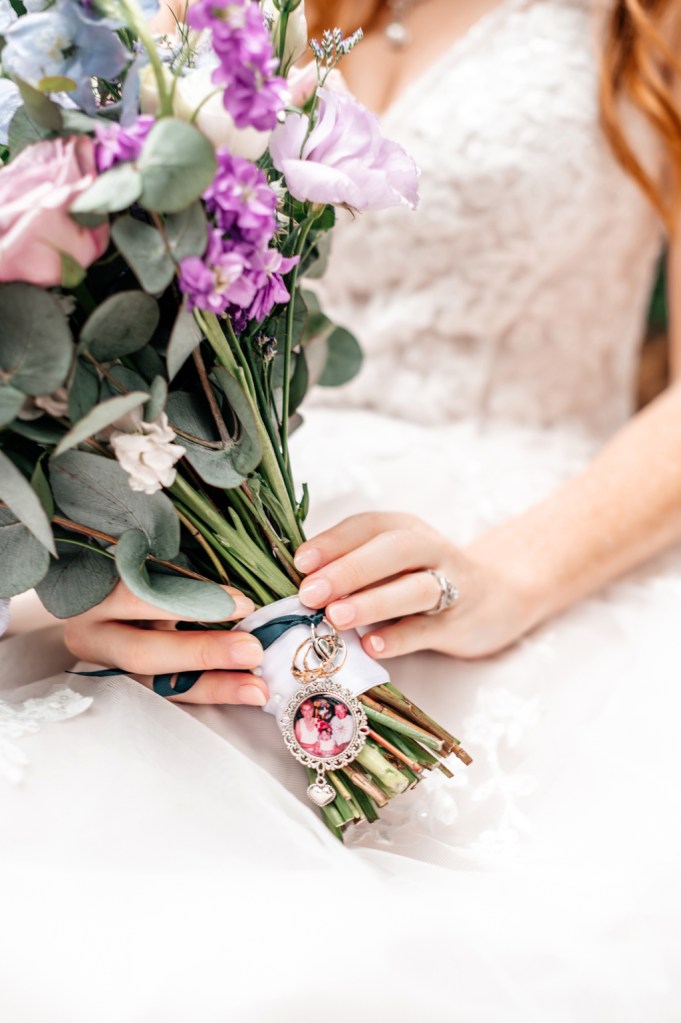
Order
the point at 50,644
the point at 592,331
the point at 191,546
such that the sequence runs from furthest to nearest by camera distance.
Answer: the point at 592,331, the point at 50,644, the point at 191,546

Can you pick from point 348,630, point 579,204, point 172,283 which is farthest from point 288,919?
point 579,204

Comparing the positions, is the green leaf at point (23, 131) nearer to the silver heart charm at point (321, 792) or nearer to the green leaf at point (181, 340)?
the green leaf at point (181, 340)

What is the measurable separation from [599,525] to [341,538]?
0.39m

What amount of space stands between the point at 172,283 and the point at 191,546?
189 millimetres

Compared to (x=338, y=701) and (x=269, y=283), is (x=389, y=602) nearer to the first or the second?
(x=338, y=701)

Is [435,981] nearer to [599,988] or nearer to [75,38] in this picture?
[599,988]

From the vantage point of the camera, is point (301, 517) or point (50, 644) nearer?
point (301, 517)

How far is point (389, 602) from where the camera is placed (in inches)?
26.2

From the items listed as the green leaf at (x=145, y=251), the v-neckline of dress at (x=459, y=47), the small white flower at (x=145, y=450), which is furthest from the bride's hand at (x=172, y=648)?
the v-neckline of dress at (x=459, y=47)

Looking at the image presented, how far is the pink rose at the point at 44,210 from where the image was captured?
44 cm

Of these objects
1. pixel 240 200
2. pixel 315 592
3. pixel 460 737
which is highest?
pixel 240 200

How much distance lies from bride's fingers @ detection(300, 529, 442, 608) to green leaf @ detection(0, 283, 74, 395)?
23 cm

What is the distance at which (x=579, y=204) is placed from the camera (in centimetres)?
111

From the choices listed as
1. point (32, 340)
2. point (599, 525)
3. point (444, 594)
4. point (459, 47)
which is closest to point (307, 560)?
point (444, 594)
